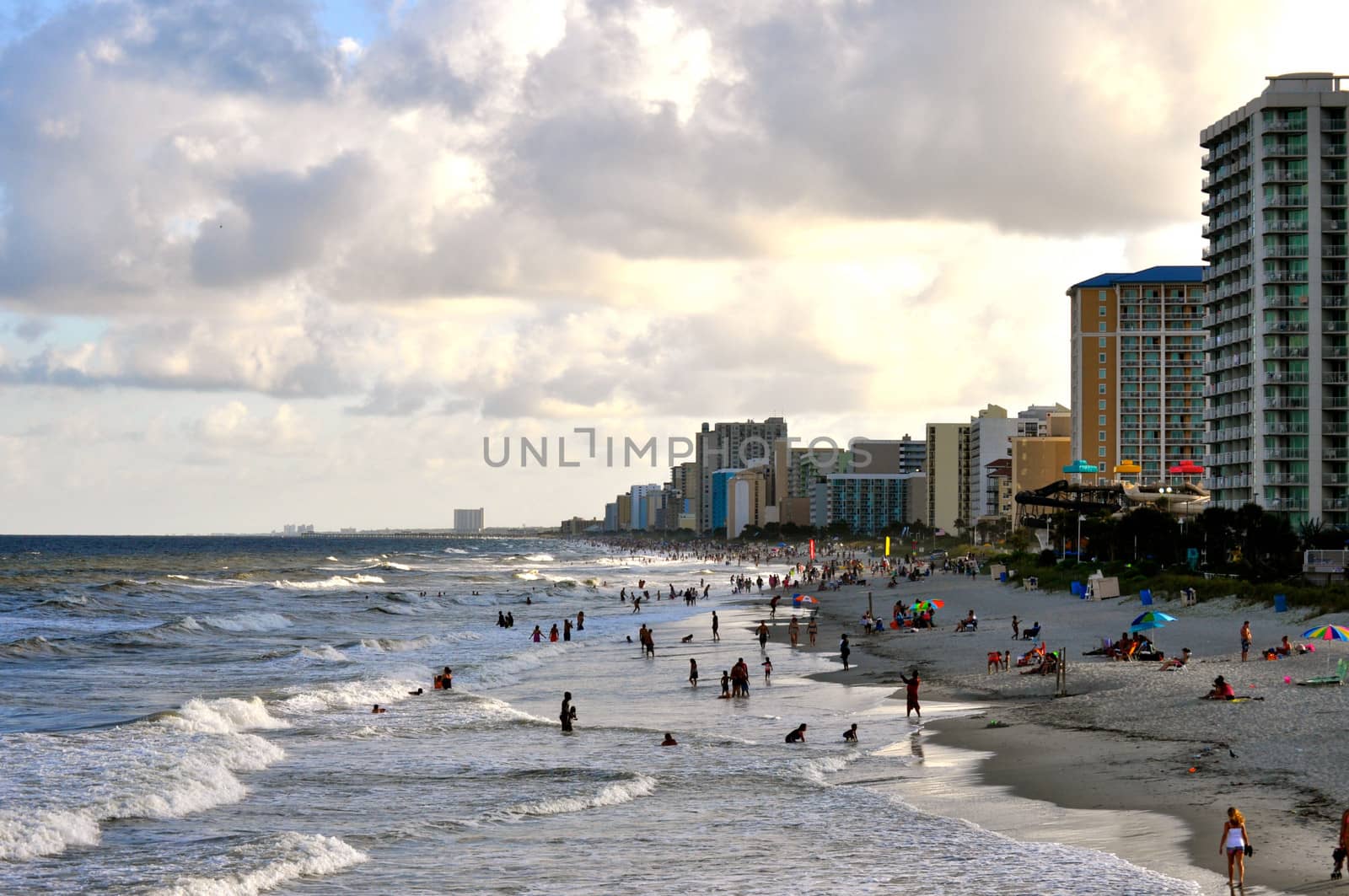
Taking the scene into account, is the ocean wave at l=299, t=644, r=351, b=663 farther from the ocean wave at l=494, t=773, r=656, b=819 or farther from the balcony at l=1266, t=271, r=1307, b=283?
the balcony at l=1266, t=271, r=1307, b=283

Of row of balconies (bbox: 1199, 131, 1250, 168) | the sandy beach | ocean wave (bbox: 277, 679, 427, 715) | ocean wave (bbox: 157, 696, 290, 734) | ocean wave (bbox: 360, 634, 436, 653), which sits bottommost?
ocean wave (bbox: 360, 634, 436, 653)

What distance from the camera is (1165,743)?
27.6 m

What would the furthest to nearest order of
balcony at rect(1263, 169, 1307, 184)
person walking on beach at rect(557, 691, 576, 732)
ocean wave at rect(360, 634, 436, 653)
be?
balcony at rect(1263, 169, 1307, 184) → ocean wave at rect(360, 634, 436, 653) → person walking on beach at rect(557, 691, 576, 732)

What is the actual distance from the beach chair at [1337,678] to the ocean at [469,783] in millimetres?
10388

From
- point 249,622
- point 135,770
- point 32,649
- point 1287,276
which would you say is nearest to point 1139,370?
point 1287,276

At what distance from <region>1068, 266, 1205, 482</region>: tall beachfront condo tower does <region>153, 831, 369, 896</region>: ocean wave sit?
14019cm

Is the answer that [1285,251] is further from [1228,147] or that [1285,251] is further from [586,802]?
[586,802]

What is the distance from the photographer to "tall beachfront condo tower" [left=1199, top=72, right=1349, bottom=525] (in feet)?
278

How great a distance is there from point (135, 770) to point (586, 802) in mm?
10082

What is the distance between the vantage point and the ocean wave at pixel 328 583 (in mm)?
122562

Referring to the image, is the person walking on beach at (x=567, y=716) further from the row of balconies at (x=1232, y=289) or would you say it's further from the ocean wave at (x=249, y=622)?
the row of balconies at (x=1232, y=289)

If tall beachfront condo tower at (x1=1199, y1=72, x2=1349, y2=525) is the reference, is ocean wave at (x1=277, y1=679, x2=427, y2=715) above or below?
below

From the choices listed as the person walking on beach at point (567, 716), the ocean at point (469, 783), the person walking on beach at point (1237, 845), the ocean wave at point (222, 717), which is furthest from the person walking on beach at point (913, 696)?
the person walking on beach at point (1237, 845)

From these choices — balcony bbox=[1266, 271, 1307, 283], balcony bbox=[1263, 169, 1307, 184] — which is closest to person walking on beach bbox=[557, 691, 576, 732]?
balcony bbox=[1266, 271, 1307, 283]
